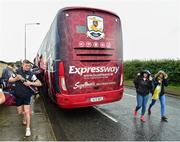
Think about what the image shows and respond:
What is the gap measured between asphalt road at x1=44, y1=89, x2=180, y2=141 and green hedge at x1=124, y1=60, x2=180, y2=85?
12490 mm

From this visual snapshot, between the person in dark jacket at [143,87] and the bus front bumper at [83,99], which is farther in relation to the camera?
the person in dark jacket at [143,87]

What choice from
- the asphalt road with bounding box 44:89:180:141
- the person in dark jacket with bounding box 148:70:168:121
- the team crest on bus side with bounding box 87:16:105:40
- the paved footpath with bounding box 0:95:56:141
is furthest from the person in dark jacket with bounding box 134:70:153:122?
the paved footpath with bounding box 0:95:56:141

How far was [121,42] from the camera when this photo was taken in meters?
8.70

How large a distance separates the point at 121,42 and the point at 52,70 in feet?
8.23

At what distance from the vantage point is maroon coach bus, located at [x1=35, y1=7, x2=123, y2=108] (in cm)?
758

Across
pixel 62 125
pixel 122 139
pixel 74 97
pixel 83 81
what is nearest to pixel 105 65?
pixel 83 81

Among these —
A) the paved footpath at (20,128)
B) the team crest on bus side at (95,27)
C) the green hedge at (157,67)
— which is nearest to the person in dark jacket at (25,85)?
the paved footpath at (20,128)

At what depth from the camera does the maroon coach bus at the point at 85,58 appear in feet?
24.9

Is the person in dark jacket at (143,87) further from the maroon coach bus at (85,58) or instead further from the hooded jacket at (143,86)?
the maroon coach bus at (85,58)

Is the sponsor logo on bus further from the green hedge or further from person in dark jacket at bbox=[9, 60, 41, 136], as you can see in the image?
the green hedge

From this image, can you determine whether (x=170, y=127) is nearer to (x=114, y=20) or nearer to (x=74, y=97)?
(x=74, y=97)

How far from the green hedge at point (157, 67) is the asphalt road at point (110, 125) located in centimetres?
1249

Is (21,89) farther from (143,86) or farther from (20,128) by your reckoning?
(143,86)

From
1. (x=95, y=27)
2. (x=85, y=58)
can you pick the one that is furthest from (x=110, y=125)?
(x=95, y=27)
